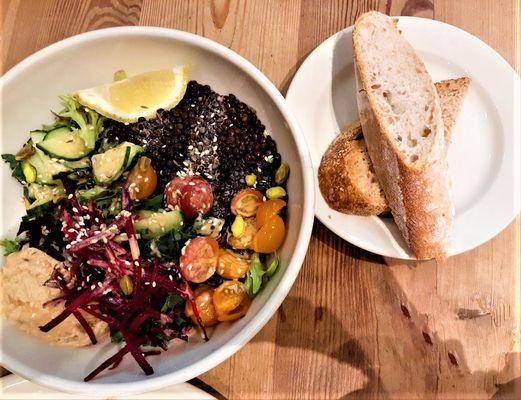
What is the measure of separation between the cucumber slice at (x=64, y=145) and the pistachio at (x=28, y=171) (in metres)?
0.06

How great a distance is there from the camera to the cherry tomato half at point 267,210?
1124mm

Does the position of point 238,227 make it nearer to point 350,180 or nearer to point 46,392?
point 350,180

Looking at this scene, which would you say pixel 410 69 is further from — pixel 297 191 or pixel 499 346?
pixel 499 346

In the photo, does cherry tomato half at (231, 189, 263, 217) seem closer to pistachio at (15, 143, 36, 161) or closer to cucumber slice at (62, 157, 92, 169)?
cucumber slice at (62, 157, 92, 169)

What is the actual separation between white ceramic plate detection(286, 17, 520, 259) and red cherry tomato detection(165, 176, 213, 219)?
319 mm

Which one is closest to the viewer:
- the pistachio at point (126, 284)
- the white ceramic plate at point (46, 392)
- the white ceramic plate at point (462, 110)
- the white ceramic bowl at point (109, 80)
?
the white ceramic bowl at point (109, 80)

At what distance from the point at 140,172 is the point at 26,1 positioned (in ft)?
2.57

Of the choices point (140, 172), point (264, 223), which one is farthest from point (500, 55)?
point (140, 172)

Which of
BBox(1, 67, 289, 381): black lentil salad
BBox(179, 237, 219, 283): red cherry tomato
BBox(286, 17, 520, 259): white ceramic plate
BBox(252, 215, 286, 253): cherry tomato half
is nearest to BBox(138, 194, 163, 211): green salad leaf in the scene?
BBox(1, 67, 289, 381): black lentil salad

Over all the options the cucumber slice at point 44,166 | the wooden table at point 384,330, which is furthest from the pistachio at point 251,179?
the cucumber slice at point 44,166

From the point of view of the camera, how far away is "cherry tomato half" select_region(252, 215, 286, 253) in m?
1.11

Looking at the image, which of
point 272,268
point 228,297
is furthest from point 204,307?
point 272,268

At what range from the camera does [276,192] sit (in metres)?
1.15

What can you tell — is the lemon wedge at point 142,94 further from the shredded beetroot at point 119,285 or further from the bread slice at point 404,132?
the bread slice at point 404,132
